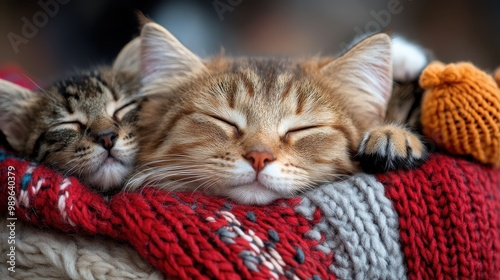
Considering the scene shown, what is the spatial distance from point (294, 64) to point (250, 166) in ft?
1.29

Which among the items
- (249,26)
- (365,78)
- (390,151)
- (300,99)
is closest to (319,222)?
(390,151)

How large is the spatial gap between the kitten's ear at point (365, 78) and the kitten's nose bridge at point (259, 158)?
0.31 meters

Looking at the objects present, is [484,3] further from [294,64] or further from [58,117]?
[58,117]

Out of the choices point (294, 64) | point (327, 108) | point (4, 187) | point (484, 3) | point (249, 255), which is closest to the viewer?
point (249, 255)

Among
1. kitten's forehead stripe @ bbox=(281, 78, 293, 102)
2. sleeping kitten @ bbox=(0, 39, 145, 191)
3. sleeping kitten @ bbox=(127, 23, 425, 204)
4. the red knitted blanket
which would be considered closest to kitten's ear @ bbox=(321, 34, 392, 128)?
sleeping kitten @ bbox=(127, 23, 425, 204)

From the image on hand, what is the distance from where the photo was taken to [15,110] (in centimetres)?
113

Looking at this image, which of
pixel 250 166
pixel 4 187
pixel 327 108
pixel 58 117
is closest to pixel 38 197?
pixel 4 187

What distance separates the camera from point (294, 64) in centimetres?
118

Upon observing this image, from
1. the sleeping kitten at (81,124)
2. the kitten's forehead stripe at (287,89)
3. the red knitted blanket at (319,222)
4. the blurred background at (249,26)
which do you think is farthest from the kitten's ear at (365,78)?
the blurred background at (249,26)

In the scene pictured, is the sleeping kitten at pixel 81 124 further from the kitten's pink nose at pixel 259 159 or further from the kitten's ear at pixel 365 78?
the kitten's ear at pixel 365 78

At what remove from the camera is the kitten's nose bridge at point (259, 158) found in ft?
2.90

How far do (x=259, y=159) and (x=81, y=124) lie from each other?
0.45 m

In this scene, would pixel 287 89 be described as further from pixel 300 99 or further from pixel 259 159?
pixel 259 159

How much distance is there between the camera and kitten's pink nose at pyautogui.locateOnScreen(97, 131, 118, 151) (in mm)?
989
